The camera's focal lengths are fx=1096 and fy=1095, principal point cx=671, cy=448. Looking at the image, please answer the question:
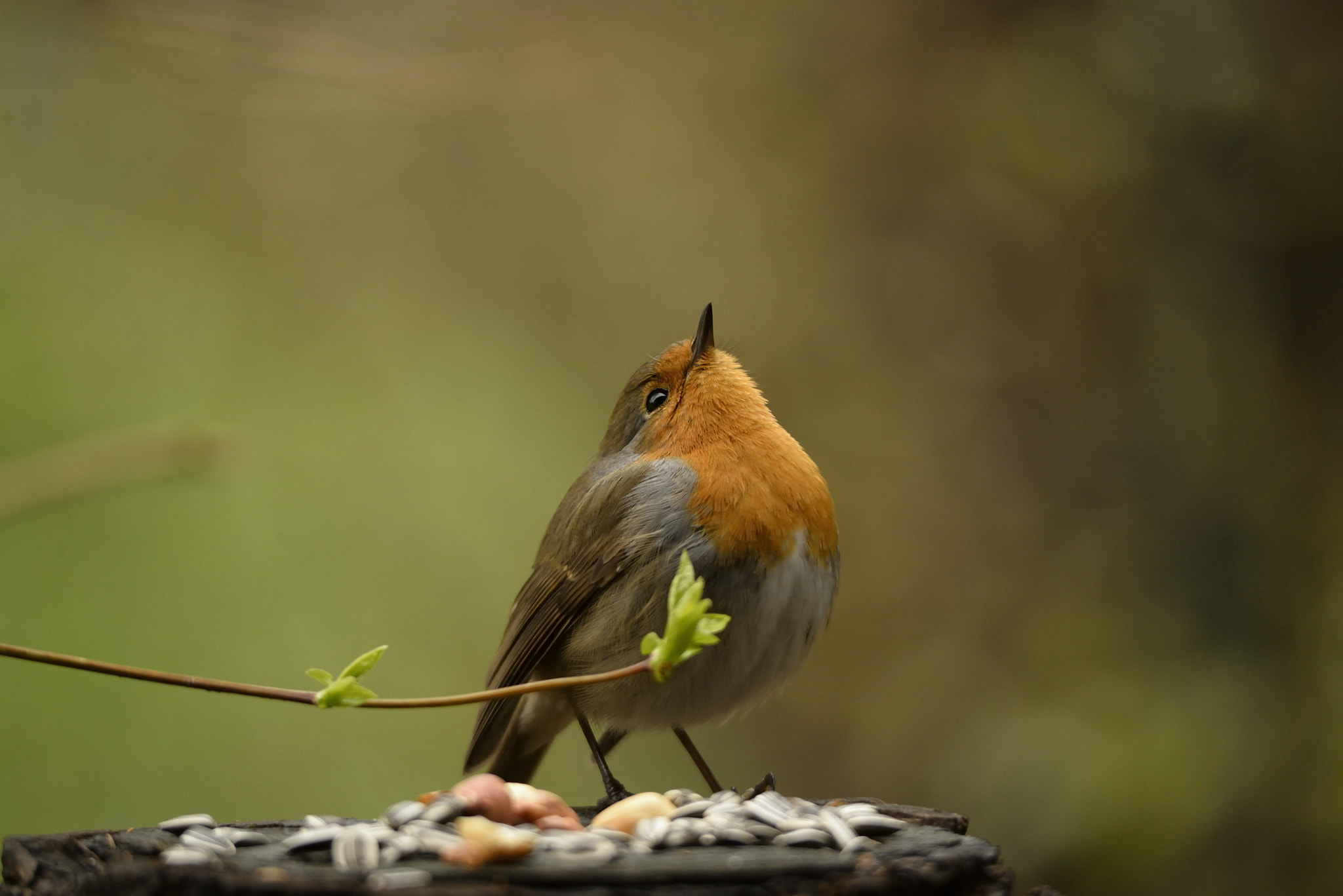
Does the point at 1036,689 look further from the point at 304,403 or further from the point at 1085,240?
the point at 304,403

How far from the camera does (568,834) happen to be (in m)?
1.53

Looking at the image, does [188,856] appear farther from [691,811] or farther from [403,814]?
[691,811]

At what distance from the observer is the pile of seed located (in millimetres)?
1385

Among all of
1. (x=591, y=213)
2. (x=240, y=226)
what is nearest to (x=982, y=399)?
(x=591, y=213)

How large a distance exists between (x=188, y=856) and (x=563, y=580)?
1.04 metres

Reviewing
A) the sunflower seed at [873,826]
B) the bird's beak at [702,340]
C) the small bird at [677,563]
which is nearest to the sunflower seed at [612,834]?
the sunflower seed at [873,826]

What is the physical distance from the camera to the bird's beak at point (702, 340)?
7.91ft

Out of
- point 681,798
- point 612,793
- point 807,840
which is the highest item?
point 612,793

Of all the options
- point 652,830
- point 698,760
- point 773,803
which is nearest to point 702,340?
point 698,760

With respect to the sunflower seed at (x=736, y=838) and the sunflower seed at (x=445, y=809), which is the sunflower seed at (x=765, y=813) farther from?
the sunflower seed at (x=445, y=809)

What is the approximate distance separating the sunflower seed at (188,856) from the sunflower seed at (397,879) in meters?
0.28

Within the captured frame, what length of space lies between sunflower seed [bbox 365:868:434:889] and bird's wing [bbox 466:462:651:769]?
3.35 ft

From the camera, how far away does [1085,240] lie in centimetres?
382

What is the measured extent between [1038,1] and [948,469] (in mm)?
1715
